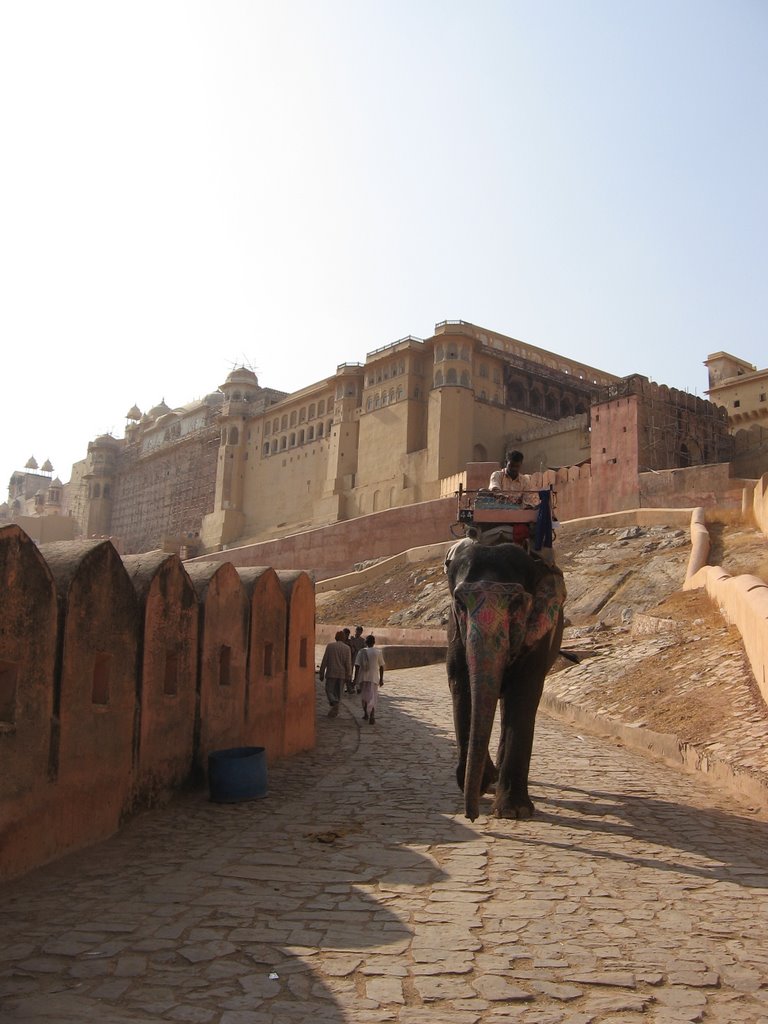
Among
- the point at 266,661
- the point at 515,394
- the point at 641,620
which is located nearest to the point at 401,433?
the point at 515,394

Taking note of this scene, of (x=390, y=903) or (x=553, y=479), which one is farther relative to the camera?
(x=553, y=479)

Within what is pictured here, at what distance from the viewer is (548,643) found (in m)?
6.75

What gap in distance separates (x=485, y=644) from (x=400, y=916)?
222 cm

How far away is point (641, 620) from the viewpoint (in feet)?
51.3

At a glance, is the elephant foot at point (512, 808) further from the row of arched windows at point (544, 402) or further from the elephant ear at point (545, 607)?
the row of arched windows at point (544, 402)

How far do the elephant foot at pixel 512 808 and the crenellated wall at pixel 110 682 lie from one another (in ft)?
8.11

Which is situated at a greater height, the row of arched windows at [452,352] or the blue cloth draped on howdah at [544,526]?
the row of arched windows at [452,352]

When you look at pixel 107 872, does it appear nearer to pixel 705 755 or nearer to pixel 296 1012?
pixel 296 1012

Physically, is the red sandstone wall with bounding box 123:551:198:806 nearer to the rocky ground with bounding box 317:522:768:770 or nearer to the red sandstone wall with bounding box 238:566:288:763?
the red sandstone wall with bounding box 238:566:288:763

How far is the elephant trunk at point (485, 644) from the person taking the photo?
5609mm

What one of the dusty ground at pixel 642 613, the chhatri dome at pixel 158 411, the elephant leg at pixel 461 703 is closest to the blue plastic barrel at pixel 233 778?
the elephant leg at pixel 461 703

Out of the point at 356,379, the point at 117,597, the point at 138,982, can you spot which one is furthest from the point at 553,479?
the point at 138,982

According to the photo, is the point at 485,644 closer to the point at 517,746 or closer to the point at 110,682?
the point at 517,746

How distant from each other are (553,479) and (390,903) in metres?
28.8
